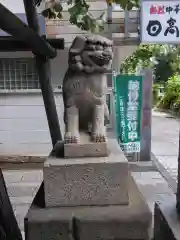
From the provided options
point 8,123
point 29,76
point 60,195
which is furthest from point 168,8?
point 60,195

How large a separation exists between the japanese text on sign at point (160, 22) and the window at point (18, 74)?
8.23ft

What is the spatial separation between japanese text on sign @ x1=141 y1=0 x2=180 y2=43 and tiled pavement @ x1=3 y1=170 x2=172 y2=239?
2.61m

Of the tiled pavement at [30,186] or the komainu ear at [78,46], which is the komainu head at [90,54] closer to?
the komainu ear at [78,46]

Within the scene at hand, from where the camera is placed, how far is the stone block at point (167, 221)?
86.2 inches

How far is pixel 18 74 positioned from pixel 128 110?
2448mm

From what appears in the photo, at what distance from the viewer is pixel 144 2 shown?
6.65 meters

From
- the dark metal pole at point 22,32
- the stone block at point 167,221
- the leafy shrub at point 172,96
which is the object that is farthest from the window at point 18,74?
the leafy shrub at point 172,96

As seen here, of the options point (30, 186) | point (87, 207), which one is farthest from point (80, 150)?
point (30, 186)

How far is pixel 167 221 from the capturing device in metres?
2.31

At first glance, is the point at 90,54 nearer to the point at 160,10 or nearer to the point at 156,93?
the point at 160,10

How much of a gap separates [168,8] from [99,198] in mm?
4954

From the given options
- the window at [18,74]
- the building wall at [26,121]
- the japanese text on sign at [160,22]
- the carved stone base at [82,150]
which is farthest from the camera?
the building wall at [26,121]

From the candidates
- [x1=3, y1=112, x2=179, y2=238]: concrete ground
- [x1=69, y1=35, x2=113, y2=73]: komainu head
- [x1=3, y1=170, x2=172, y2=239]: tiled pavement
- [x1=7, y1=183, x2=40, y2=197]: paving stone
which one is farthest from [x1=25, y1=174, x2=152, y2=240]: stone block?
[x1=7, y1=183, x2=40, y2=197]: paving stone

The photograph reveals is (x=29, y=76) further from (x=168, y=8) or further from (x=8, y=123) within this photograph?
(x=168, y=8)
